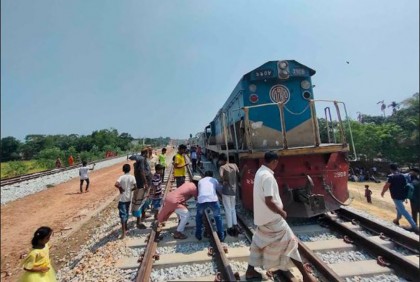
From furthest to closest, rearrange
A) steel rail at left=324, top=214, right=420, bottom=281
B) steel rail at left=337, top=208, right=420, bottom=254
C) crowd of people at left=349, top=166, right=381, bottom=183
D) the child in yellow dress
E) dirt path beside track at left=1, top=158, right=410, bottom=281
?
crowd of people at left=349, top=166, right=381, bottom=183 < dirt path beside track at left=1, top=158, right=410, bottom=281 < steel rail at left=337, top=208, right=420, bottom=254 < steel rail at left=324, top=214, right=420, bottom=281 < the child in yellow dress

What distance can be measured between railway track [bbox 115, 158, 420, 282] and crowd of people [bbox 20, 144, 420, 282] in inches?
11.9

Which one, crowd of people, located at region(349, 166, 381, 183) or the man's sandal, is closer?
the man's sandal

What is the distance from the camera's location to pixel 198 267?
4.84 m

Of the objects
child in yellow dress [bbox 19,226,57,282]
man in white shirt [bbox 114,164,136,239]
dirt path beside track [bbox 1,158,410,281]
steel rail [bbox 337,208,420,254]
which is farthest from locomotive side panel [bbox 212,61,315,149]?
child in yellow dress [bbox 19,226,57,282]

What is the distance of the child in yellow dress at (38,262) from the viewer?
353 cm

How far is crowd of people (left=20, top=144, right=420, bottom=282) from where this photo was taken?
386 centimetres

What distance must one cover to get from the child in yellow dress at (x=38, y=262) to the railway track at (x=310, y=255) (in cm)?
127

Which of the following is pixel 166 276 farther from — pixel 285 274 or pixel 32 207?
pixel 32 207

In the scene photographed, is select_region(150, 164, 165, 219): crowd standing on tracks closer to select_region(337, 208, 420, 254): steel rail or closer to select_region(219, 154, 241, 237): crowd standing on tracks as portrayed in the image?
select_region(219, 154, 241, 237): crowd standing on tracks

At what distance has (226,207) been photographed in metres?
6.39

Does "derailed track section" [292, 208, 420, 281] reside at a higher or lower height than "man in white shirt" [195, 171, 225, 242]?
lower

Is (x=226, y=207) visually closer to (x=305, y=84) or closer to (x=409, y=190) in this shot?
(x=305, y=84)

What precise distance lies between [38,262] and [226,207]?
373 cm

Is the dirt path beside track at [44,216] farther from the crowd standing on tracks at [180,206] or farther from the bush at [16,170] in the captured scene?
the bush at [16,170]
